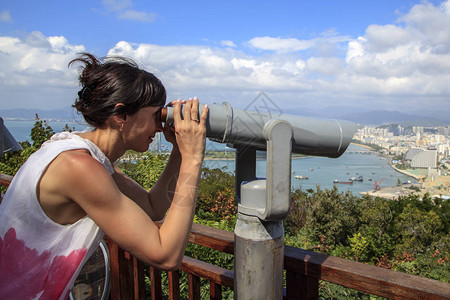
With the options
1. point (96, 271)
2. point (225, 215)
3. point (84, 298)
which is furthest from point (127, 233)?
point (225, 215)

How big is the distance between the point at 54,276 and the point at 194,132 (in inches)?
23.8

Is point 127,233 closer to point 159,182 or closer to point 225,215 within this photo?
point 159,182

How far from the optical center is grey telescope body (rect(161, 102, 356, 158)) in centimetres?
108

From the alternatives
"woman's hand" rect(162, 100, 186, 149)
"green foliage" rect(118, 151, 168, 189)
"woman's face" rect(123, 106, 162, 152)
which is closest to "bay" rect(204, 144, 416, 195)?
"green foliage" rect(118, 151, 168, 189)

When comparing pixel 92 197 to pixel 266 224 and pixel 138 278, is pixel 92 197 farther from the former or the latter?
pixel 138 278

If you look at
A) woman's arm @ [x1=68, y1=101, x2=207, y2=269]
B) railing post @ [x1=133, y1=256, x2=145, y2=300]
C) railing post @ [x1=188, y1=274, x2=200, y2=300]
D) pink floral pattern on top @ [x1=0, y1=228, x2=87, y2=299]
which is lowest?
railing post @ [x1=133, y1=256, x2=145, y2=300]

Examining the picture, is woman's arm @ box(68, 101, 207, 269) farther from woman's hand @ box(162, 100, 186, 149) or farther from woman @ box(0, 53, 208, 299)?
woman's hand @ box(162, 100, 186, 149)

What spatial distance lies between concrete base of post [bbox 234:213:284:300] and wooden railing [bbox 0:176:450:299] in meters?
0.22

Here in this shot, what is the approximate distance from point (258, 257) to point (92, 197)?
0.52 m

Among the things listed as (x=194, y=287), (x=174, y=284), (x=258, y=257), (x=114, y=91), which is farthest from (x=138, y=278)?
(x=114, y=91)

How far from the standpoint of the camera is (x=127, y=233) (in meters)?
0.94

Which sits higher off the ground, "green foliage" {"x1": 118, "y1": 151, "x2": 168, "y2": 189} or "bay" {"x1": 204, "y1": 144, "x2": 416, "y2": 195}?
"green foliage" {"x1": 118, "y1": 151, "x2": 168, "y2": 189}

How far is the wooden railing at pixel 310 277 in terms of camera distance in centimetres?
107

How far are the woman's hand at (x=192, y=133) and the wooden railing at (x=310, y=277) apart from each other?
58cm
